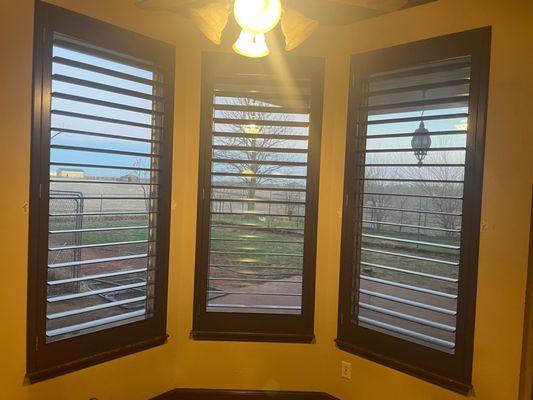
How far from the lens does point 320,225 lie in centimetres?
274

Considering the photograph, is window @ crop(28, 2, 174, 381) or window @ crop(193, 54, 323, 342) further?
window @ crop(193, 54, 323, 342)

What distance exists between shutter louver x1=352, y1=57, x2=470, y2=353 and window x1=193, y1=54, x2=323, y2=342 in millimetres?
355

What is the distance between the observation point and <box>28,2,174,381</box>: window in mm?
2094

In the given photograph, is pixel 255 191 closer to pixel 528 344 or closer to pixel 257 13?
pixel 257 13

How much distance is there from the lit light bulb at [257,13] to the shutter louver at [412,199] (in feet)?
4.43

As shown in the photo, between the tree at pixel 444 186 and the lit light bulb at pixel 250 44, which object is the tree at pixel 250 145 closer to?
the tree at pixel 444 186

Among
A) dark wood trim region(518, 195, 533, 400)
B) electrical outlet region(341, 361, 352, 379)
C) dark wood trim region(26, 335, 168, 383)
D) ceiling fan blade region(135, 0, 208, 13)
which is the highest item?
ceiling fan blade region(135, 0, 208, 13)

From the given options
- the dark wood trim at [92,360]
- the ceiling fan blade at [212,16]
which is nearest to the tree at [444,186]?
the ceiling fan blade at [212,16]

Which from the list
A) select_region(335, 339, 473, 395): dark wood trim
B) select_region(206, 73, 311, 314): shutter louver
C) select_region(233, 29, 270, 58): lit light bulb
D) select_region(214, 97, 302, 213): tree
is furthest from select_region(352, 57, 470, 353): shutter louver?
select_region(233, 29, 270, 58): lit light bulb

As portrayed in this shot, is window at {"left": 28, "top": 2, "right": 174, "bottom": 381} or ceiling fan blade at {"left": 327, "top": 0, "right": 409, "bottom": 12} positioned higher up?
ceiling fan blade at {"left": 327, "top": 0, "right": 409, "bottom": 12}

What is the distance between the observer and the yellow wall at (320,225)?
1.99 m

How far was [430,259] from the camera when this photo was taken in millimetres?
2289

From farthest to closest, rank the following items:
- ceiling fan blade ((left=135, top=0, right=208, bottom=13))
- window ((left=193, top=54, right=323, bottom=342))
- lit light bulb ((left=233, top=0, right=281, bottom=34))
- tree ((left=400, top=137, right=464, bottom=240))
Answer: window ((left=193, top=54, right=323, bottom=342)) → tree ((left=400, top=137, right=464, bottom=240)) → ceiling fan blade ((left=135, top=0, right=208, bottom=13)) → lit light bulb ((left=233, top=0, right=281, bottom=34))

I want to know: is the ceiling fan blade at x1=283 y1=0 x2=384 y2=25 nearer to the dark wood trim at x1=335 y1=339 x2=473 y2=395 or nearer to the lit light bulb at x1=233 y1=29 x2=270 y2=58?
the lit light bulb at x1=233 y1=29 x2=270 y2=58
